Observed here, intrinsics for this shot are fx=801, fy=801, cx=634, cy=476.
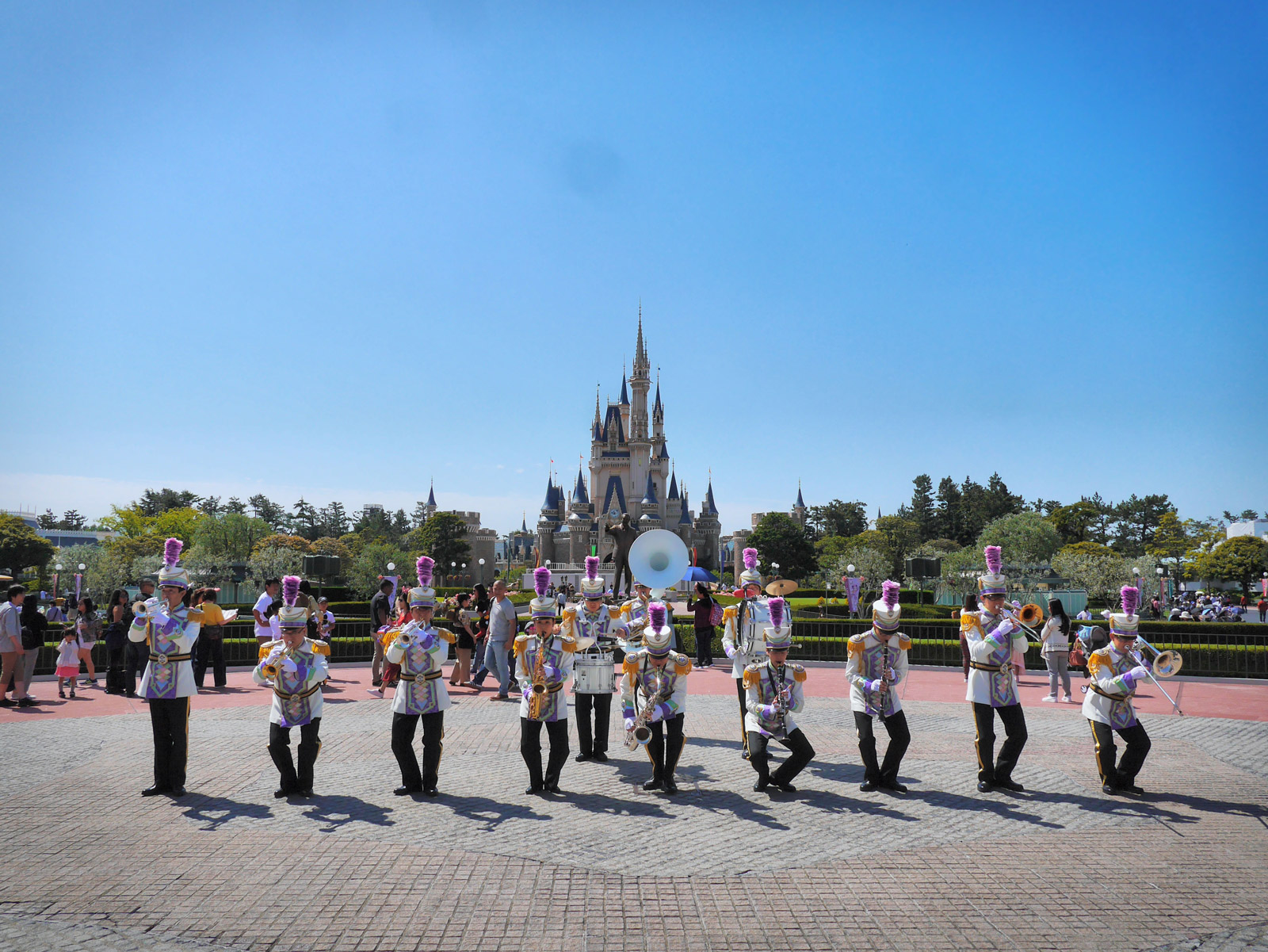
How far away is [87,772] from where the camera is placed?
903 centimetres

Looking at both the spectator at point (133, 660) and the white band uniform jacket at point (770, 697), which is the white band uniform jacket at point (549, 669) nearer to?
the white band uniform jacket at point (770, 697)

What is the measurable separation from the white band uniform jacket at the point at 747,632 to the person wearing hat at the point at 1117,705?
350 centimetres

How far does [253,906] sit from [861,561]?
195 feet

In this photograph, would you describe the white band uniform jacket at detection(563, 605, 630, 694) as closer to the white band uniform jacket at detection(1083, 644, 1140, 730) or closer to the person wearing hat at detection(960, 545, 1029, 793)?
the person wearing hat at detection(960, 545, 1029, 793)

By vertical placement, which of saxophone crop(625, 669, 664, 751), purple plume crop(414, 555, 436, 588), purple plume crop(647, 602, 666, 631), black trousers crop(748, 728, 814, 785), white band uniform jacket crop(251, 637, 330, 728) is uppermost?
Answer: purple plume crop(414, 555, 436, 588)

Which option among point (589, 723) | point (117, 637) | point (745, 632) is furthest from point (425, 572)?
point (117, 637)

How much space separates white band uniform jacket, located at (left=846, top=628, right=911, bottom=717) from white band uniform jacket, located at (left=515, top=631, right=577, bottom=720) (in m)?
3.06

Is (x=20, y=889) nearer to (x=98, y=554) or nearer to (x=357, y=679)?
(x=357, y=679)

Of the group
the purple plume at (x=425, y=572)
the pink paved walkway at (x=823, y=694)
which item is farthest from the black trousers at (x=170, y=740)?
the pink paved walkway at (x=823, y=694)

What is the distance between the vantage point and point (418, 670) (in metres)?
8.48

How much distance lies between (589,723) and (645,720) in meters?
1.71

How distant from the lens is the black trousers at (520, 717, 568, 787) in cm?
837

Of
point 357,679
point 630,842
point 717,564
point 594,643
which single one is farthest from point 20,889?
point 717,564

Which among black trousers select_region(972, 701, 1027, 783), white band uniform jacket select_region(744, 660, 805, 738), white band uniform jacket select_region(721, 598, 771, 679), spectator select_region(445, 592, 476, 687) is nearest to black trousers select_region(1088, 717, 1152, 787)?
black trousers select_region(972, 701, 1027, 783)
